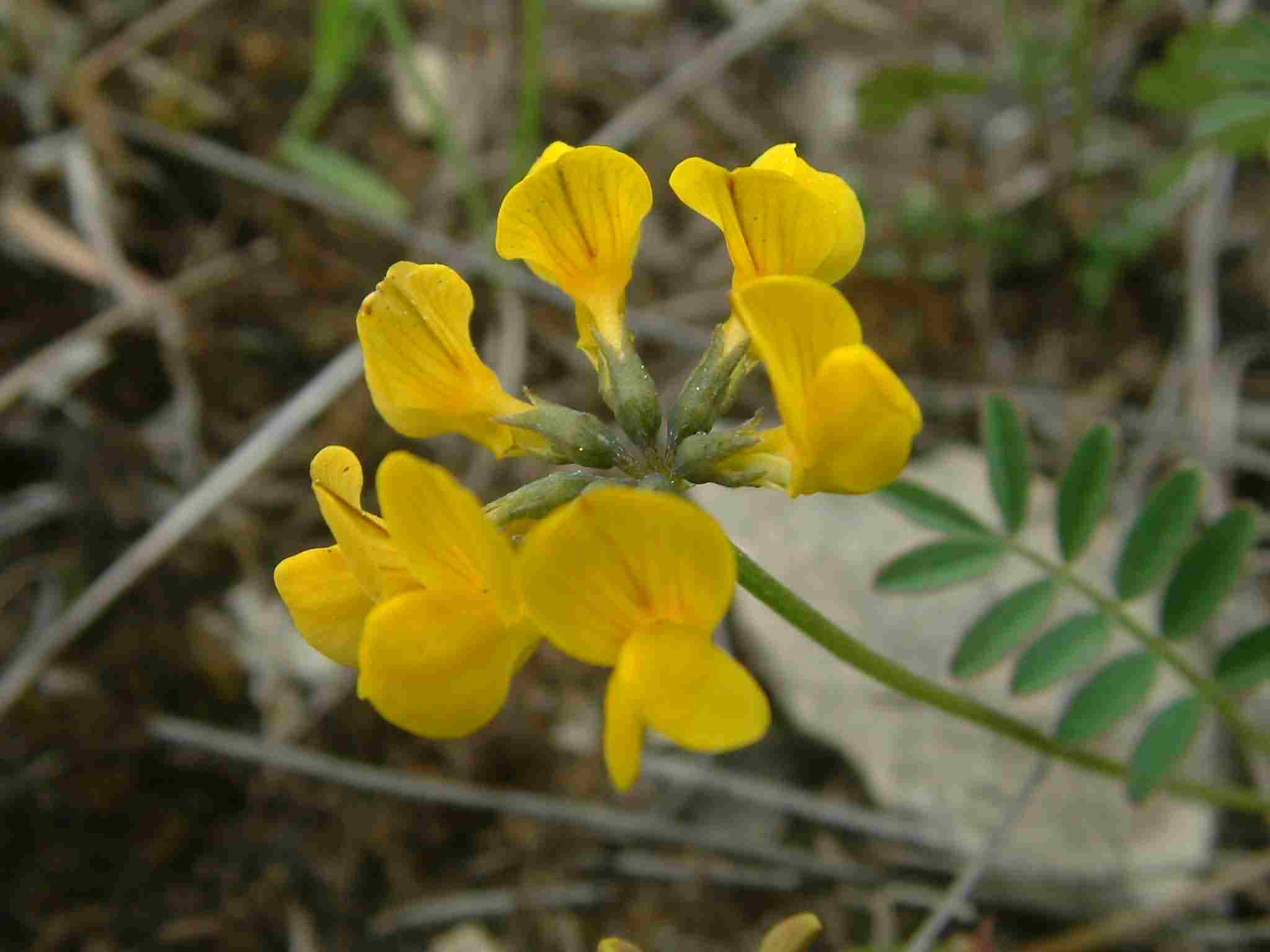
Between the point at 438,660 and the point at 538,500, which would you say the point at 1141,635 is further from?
the point at 438,660

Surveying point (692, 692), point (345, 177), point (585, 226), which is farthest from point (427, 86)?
point (692, 692)

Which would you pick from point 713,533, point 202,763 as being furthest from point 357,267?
point 713,533

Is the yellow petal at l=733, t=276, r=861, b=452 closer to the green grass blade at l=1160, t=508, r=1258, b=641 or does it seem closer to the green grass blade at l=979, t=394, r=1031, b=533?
the green grass blade at l=979, t=394, r=1031, b=533

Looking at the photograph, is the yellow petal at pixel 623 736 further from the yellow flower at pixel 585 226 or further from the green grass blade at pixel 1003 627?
the green grass blade at pixel 1003 627

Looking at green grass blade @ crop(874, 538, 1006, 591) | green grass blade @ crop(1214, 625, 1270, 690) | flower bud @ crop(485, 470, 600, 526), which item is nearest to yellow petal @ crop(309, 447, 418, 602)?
flower bud @ crop(485, 470, 600, 526)

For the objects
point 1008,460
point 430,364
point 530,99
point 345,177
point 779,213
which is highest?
point 345,177

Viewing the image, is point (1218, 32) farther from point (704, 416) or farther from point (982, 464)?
point (704, 416)

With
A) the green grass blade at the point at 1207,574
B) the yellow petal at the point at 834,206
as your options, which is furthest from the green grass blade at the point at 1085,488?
the yellow petal at the point at 834,206
